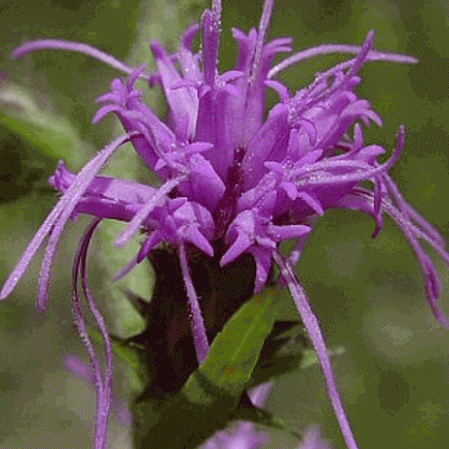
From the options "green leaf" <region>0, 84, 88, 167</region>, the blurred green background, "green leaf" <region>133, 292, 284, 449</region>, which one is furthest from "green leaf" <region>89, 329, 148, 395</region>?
the blurred green background

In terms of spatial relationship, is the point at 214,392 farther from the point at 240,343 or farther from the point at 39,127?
the point at 39,127

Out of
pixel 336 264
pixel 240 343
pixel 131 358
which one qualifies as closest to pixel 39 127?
pixel 131 358

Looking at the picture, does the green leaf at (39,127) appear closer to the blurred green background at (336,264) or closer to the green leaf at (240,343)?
the blurred green background at (336,264)

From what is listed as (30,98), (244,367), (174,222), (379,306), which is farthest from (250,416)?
(379,306)

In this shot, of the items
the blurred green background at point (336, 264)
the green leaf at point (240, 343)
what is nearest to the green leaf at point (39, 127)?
the blurred green background at point (336, 264)

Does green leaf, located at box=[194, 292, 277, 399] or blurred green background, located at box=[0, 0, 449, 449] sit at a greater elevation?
green leaf, located at box=[194, 292, 277, 399]

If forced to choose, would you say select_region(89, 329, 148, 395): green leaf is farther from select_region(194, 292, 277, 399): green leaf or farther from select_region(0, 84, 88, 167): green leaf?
select_region(0, 84, 88, 167): green leaf
